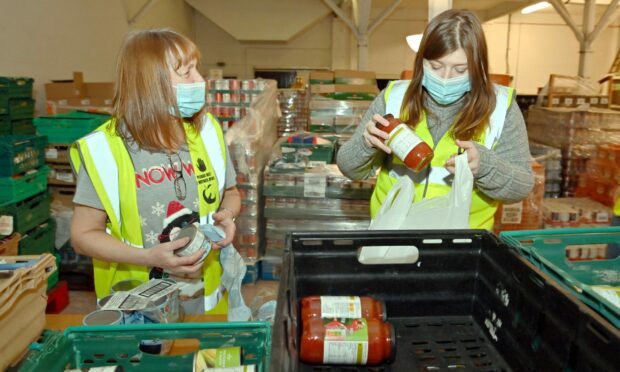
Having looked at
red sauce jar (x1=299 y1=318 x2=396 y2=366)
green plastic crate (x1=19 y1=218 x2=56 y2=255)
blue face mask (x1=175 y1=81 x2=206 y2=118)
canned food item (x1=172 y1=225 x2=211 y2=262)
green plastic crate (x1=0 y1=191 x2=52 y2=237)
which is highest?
blue face mask (x1=175 y1=81 x2=206 y2=118)

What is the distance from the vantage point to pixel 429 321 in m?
1.06

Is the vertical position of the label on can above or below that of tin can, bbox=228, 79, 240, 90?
below

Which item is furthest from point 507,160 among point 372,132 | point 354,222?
point 354,222

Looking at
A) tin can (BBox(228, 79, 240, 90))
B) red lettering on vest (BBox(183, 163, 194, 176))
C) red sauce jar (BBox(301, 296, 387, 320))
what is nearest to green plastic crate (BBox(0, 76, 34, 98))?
tin can (BBox(228, 79, 240, 90))

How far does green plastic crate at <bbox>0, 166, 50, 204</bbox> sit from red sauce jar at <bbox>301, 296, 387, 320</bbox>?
Answer: 296cm

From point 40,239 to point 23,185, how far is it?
440 millimetres

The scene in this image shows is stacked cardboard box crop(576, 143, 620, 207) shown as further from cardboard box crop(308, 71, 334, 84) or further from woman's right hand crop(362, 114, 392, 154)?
woman's right hand crop(362, 114, 392, 154)

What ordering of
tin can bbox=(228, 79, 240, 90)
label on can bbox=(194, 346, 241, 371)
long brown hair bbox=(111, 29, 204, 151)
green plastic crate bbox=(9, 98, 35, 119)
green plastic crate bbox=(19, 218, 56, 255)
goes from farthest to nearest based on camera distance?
tin can bbox=(228, 79, 240, 90), green plastic crate bbox=(9, 98, 35, 119), green plastic crate bbox=(19, 218, 56, 255), long brown hair bbox=(111, 29, 204, 151), label on can bbox=(194, 346, 241, 371)

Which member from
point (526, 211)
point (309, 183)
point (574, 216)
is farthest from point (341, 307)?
point (574, 216)

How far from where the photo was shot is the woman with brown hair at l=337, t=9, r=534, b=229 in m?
1.42

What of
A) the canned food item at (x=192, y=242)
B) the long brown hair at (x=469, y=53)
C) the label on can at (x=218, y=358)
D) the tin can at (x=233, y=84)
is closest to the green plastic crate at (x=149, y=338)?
the label on can at (x=218, y=358)

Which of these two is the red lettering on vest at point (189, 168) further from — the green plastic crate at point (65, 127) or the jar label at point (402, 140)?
the green plastic crate at point (65, 127)

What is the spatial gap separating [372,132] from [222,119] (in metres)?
3.69

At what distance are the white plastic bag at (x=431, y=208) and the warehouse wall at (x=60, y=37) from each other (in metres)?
4.71
